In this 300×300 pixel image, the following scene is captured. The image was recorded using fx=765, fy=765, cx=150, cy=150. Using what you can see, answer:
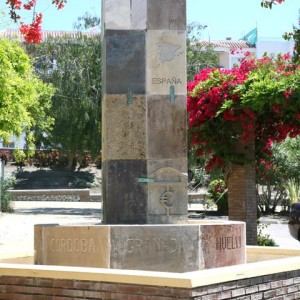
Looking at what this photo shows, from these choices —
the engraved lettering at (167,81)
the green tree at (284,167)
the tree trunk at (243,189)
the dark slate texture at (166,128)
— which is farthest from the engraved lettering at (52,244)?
the green tree at (284,167)

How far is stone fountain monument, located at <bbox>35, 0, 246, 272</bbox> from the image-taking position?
7.97 m

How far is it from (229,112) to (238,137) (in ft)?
2.67

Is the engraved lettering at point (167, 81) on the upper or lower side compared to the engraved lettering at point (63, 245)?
upper

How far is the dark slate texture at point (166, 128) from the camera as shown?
27.1 feet

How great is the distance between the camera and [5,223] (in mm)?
25094

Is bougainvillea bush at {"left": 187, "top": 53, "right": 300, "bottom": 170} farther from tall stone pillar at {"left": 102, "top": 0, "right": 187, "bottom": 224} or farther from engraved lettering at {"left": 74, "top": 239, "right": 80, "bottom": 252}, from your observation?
engraved lettering at {"left": 74, "top": 239, "right": 80, "bottom": 252}

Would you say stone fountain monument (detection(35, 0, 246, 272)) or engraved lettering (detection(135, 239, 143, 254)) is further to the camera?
stone fountain monument (detection(35, 0, 246, 272))

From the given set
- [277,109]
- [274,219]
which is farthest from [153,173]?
[274,219]

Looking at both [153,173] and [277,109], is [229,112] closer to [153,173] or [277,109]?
[277,109]

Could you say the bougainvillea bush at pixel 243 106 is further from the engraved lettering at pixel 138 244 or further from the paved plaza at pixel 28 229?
the engraved lettering at pixel 138 244

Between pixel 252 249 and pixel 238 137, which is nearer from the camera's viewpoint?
pixel 252 249

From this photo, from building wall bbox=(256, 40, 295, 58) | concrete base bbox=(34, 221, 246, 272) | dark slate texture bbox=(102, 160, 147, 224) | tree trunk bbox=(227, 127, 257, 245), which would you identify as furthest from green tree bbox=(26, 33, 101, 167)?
building wall bbox=(256, 40, 295, 58)

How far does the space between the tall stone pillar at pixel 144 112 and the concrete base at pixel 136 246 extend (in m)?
0.55

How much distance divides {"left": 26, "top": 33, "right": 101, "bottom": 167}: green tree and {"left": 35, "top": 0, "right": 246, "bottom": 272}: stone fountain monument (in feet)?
87.3
